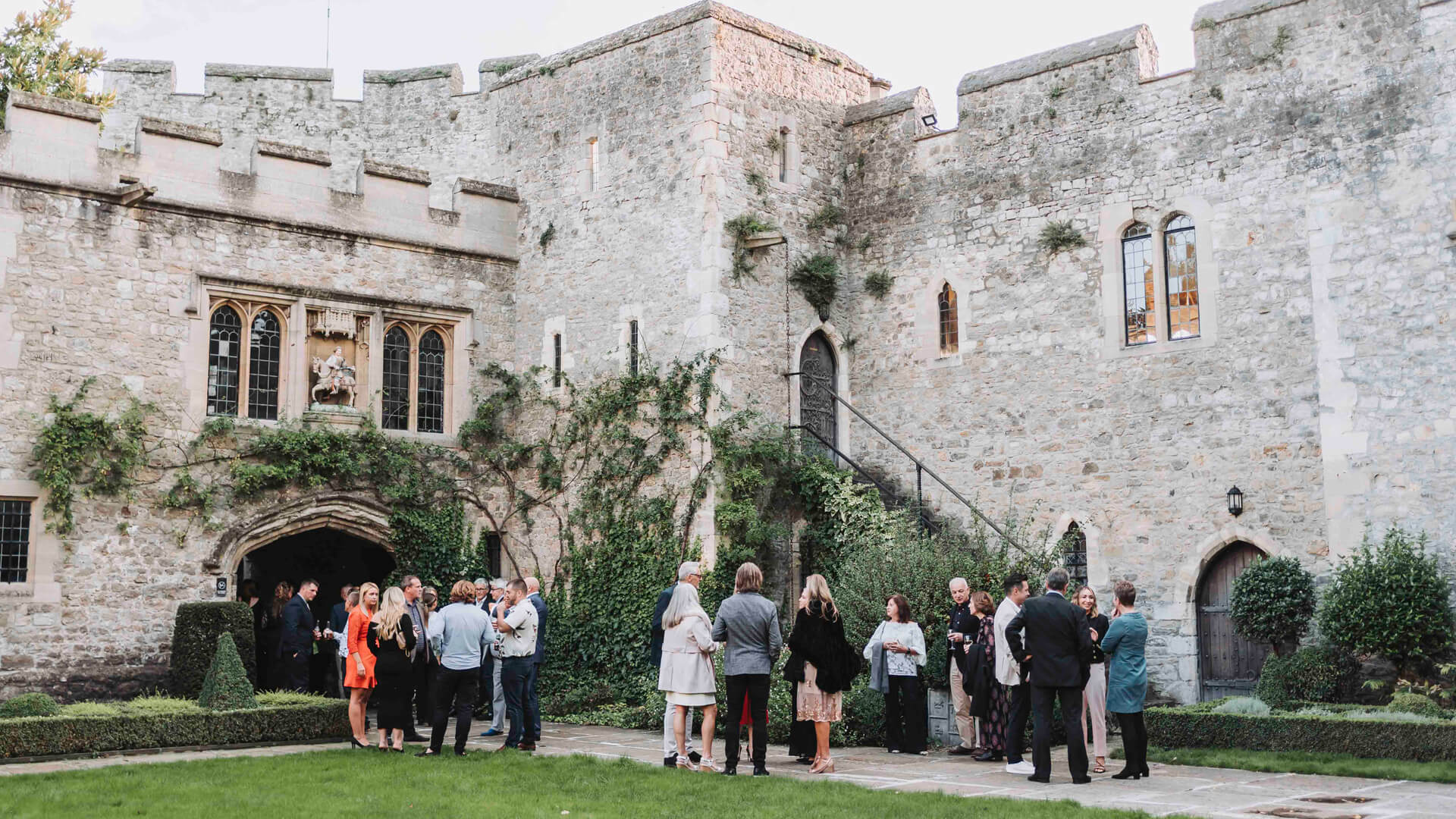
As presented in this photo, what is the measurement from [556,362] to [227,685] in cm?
628

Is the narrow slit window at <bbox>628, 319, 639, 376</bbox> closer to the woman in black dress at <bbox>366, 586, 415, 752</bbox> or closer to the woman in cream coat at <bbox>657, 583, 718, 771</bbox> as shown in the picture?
the woman in black dress at <bbox>366, 586, 415, 752</bbox>

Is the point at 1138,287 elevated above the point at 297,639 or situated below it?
above

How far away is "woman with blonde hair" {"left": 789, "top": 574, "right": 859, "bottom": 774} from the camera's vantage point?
34.4 ft

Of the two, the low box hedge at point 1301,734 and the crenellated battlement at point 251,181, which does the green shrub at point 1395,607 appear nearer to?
the low box hedge at point 1301,734

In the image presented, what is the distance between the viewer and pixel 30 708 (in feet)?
37.0

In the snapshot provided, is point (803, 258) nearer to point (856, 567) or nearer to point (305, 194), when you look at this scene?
point (856, 567)

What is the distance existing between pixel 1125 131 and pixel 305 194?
9251 millimetres

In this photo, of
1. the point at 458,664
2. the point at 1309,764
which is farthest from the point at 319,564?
the point at 1309,764

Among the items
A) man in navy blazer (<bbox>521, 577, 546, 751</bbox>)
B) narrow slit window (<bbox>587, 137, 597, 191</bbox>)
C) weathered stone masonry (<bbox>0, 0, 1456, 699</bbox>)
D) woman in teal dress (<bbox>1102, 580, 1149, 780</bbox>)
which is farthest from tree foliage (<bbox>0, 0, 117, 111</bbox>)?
woman in teal dress (<bbox>1102, 580, 1149, 780</bbox>)

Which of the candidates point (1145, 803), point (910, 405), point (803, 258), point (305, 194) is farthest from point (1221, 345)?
point (305, 194)

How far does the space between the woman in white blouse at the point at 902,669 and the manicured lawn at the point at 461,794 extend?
213 cm

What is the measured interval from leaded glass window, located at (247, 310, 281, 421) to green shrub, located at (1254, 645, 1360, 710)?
35.7ft

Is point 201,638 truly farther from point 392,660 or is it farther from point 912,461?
point 912,461

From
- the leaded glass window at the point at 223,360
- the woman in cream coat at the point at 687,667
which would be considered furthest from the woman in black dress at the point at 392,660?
the leaded glass window at the point at 223,360
